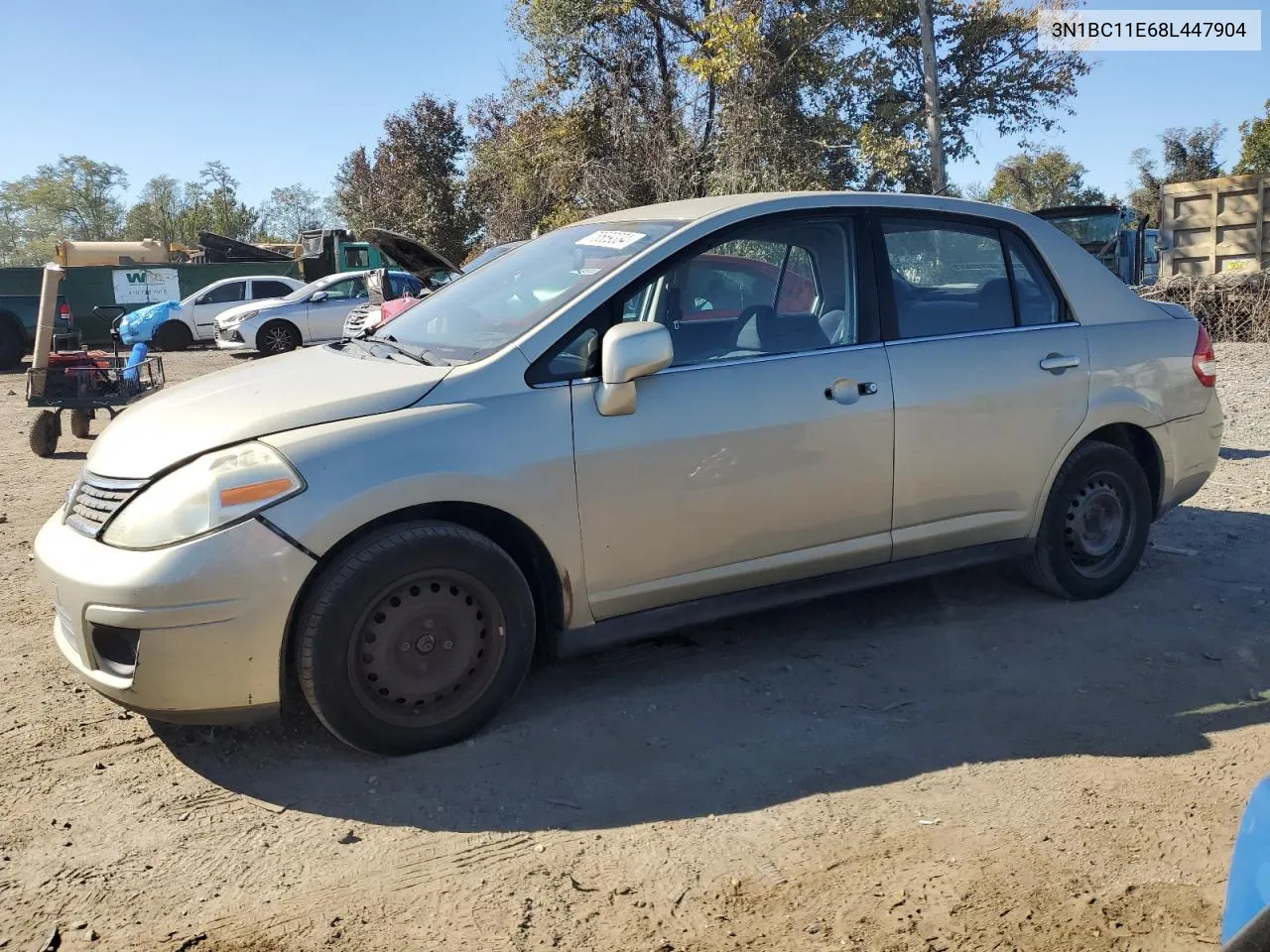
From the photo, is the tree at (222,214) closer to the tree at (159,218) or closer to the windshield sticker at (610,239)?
the tree at (159,218)

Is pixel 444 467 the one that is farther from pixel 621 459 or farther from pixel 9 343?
pixel 9 343

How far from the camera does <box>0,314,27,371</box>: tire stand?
61.9 ft

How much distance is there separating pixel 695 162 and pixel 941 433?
19394mm

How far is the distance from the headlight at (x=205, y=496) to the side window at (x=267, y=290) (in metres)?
20.8

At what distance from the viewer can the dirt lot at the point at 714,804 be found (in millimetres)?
2605

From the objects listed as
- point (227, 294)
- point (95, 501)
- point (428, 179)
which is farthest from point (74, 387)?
point (428, 179)

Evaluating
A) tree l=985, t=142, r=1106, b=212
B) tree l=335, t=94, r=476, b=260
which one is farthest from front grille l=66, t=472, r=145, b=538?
tree l=985, t=142, r=1106, b=212

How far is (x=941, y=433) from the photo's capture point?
4.20m

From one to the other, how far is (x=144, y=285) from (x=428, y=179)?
47.8 feet

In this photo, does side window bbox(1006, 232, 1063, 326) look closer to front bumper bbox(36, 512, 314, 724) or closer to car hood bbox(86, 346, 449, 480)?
car hood bbox(86, 346, 449, 480)

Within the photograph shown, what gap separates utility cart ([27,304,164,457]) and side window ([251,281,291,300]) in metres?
13.1

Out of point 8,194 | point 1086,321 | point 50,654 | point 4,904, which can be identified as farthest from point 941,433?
point 8,194

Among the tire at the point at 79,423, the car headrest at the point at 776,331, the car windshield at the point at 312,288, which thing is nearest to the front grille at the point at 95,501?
the car headrest at the point at 776,331

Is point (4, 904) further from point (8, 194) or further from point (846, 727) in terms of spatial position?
point (8, 194)
